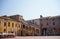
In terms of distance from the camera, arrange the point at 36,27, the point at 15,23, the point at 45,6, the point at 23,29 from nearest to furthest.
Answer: the point at 45,6 → the point at 15,23 → the point at 23,29 → the point at 36,27

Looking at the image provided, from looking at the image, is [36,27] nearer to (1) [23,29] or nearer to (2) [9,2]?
(1) [23,29]

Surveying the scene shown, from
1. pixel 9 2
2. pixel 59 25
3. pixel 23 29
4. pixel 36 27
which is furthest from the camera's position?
pixel 36 27

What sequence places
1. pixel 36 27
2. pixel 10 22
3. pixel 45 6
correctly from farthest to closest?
pixel 36 27 < pixel 10 22 < pixel 45 6

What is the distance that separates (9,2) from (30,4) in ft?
1.38

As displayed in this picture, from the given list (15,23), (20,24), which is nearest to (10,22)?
(15,23)

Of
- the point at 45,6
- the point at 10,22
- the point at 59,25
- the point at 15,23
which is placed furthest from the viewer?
the point at 15,23

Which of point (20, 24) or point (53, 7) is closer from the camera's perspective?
point (53, 7)

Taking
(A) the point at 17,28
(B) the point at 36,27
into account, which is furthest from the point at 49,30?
(B) the point at 36,27

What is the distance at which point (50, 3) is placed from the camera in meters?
2.74

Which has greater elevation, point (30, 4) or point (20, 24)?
point (30, 4)

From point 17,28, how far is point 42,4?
452 cm

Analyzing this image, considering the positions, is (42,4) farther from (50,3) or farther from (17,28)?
(17,28)

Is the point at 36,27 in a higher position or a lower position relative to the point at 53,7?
lower

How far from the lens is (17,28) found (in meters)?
7.20
